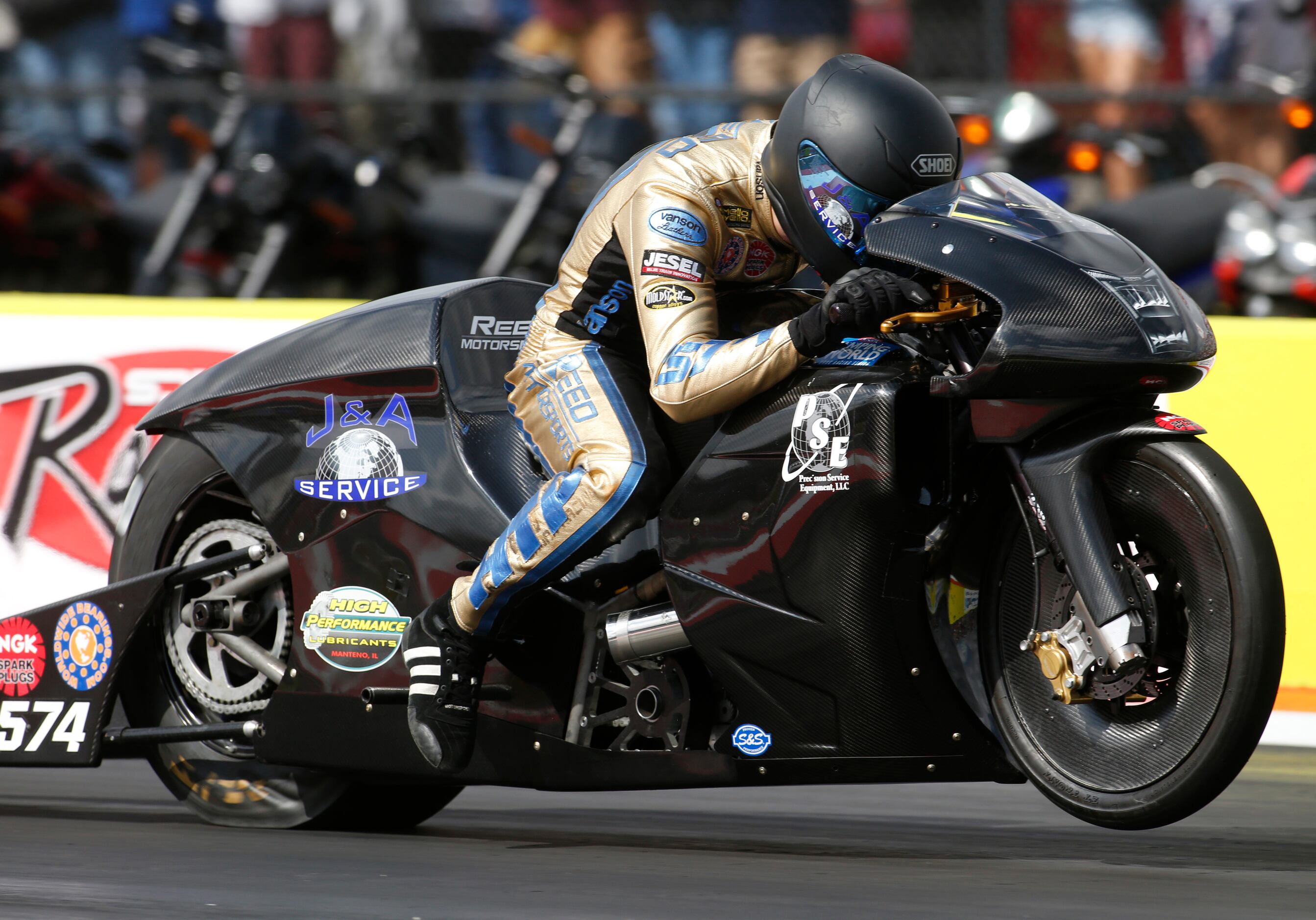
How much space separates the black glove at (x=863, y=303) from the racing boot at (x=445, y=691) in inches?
45.0

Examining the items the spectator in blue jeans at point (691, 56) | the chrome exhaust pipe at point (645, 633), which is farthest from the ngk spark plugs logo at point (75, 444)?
the spectator in blue jeans at point (691, 56)

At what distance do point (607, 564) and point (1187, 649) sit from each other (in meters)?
1.42

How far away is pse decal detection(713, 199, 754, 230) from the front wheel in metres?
0.91

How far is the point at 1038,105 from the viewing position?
10.7 meters

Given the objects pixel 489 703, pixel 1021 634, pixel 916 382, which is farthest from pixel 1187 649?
pixel 489 703

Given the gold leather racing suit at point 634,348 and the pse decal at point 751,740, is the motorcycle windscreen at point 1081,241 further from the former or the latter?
the pse decal at point 751,740

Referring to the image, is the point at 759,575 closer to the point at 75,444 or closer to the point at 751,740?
the point at 751,740

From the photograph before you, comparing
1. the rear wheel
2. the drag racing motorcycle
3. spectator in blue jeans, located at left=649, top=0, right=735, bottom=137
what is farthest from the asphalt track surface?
spectator in blue jeans, located at left=649, top=0, right=735, bottom=137

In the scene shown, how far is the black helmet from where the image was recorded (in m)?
4.55

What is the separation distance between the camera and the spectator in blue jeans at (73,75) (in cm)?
1280

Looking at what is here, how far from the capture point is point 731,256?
15.9ft

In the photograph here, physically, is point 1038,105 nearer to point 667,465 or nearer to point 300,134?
point 300,134

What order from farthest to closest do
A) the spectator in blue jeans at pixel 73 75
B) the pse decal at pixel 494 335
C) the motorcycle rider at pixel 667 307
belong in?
the spectator in blue jeans at pixel 73 75 → the pse decal at pixel 494 335 → the motorcycle rider at pixel 667 307

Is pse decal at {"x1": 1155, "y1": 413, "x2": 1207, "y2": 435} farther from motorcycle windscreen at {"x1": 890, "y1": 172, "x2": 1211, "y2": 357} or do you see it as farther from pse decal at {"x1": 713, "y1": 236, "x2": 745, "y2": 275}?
pse decal at {"x1": 713, "y1": 236, "x2": 745, "y2": 275}
